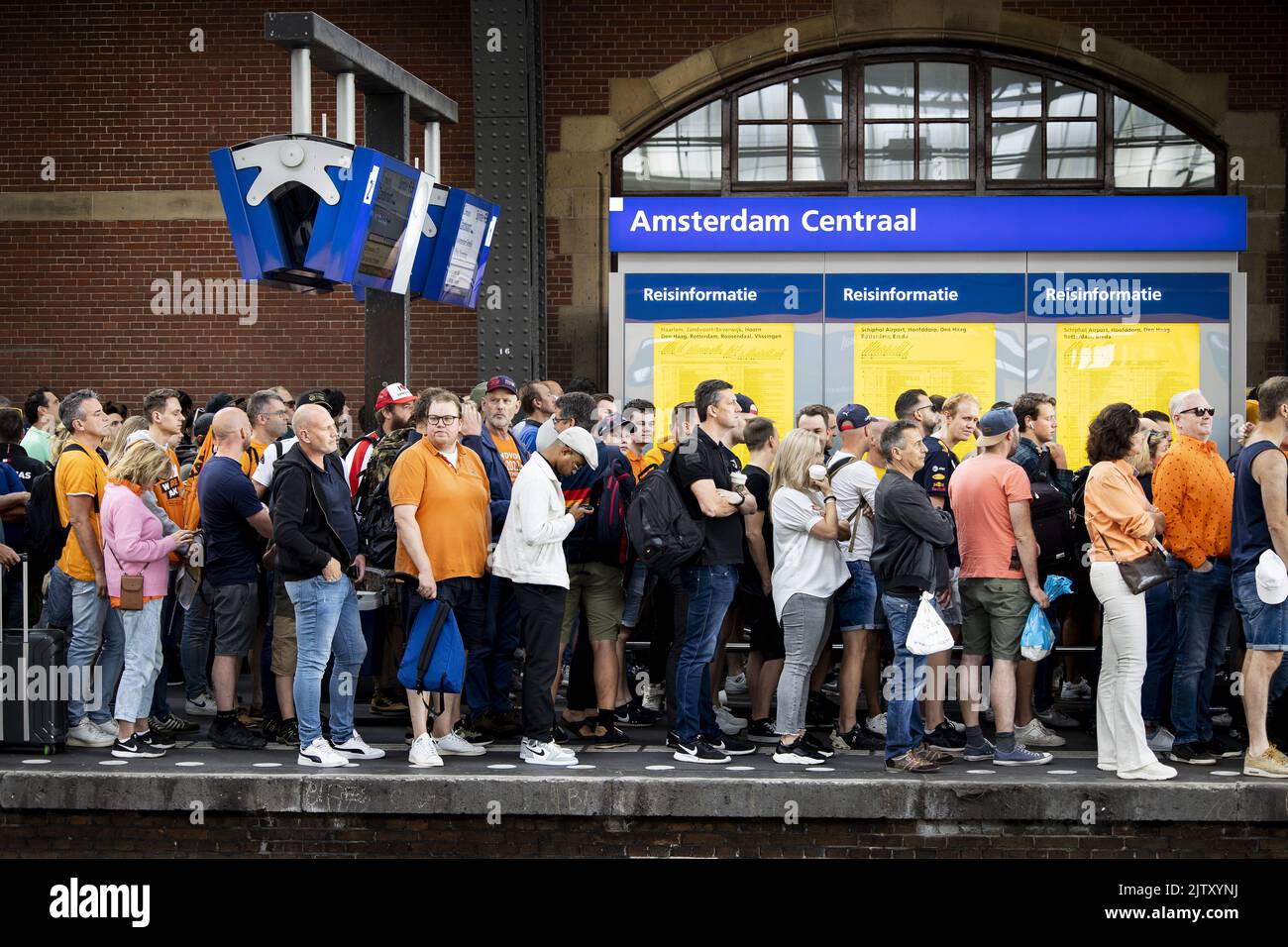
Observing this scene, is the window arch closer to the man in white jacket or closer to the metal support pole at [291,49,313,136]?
the metal support pole at [291,49,313,136]

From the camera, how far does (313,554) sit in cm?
779

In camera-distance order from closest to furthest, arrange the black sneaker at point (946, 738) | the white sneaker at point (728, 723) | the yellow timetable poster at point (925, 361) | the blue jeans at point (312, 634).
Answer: the blue jeans at point (312, 634)
the black sneaker at point (946, 738)
the white sneaker at point (728, 723)
the yellow timetable poster at point (925, 361)

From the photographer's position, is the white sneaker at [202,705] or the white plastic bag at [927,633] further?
the white sneaker at [202,705]

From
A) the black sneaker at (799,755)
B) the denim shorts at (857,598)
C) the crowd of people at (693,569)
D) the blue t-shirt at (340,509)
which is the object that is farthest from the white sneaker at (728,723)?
the blue t-shirt at (340,509)

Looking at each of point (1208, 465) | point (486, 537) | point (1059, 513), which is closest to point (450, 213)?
point (486, 537)

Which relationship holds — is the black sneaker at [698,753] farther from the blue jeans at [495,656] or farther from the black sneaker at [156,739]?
the black sneaker at [156,739]

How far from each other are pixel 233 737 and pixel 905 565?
3905 millimetres

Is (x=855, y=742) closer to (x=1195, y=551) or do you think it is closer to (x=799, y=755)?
(x=799, y=755)

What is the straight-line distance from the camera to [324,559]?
25.6 feet

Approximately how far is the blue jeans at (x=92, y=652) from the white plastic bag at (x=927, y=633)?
4.48 metres

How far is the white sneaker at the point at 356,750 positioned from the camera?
26.5 ft

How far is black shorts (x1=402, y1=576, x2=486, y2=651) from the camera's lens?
8.10m

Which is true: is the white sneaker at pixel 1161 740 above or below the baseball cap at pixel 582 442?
below

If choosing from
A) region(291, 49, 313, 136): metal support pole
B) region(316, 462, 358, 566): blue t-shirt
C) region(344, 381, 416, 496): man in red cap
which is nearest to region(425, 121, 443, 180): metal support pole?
region(291, 49, 313, 136): metal support pole
